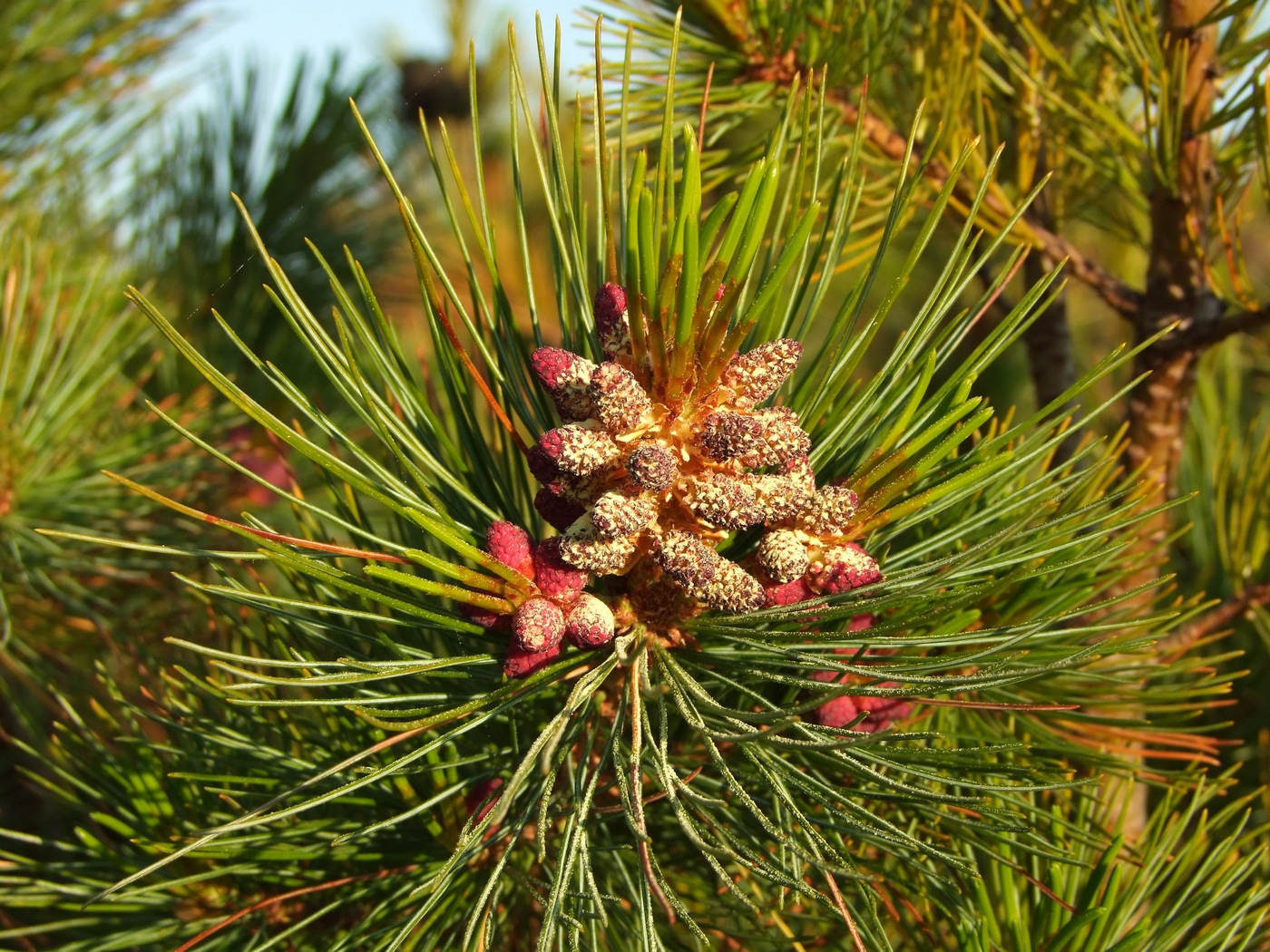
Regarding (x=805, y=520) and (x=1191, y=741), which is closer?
(x=805, y=520)

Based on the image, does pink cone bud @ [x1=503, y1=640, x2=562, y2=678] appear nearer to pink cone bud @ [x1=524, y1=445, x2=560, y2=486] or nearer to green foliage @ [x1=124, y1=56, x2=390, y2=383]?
pink cone bud @ [x1=524, y1=445, x2=560, y2=486]

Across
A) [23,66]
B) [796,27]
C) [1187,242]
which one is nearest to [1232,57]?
[1187,242]

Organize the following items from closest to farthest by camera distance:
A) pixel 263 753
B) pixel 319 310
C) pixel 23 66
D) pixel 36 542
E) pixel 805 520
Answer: pixel 805 520
pixel 263 753
pixel 36 542
pixel 23 66
pixel 319 310

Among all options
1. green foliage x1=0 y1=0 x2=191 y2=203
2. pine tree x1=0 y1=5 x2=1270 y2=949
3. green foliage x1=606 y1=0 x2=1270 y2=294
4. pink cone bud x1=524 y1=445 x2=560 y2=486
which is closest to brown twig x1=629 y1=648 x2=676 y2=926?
pine tree x1=0 y1=5 x2=1270 y2=949

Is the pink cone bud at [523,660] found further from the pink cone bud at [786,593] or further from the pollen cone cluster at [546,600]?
the pink cone bud at [786,593]

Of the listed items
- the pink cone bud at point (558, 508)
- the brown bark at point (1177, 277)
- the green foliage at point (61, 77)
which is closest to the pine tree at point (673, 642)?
the pink cone bud at point (558, 508)

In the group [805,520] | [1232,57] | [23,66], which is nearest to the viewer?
[805,520]

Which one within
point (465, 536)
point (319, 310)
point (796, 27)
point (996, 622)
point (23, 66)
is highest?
point (23, 66)

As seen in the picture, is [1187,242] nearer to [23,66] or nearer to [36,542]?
[36,542]

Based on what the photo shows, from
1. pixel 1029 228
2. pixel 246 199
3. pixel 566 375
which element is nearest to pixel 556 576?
pixel 566 375
